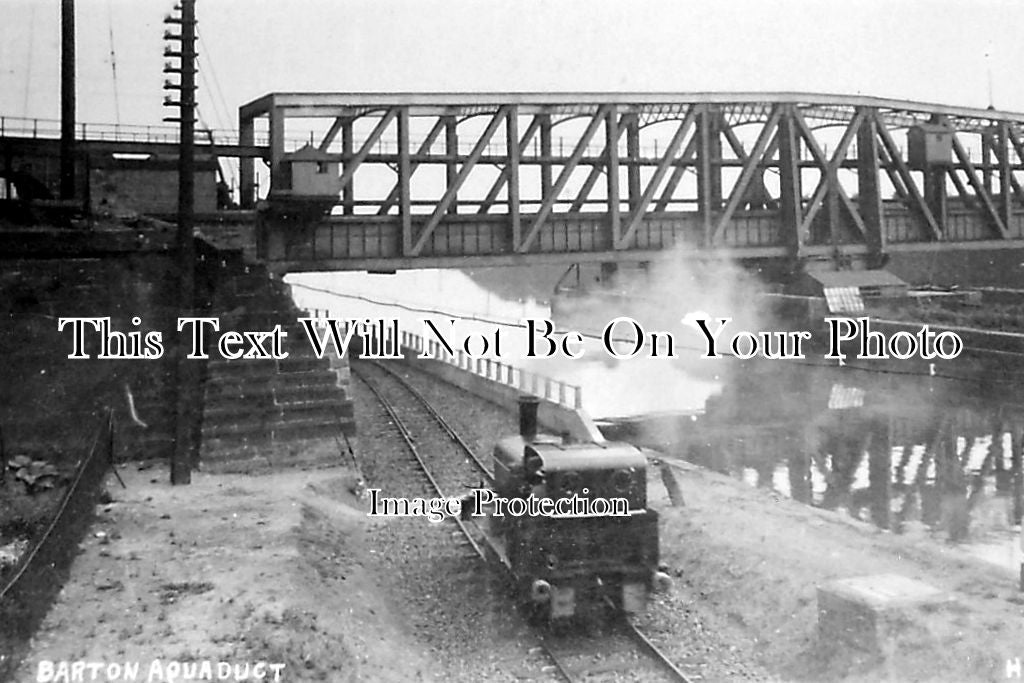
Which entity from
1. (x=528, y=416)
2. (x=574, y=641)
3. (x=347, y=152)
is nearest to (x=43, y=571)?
(x=574, y=641)

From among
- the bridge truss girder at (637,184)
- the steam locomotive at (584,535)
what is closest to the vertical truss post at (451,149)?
the bridge truss girder at (637,184)

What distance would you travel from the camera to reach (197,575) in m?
10.2

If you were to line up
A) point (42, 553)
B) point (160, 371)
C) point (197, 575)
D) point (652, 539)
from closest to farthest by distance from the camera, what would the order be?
point (42, 553)
point (652, 539)
point (197, 575)
point (160, 371)

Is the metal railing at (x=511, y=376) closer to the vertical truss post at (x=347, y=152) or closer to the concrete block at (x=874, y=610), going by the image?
the vertical truss post at (x=347, y=152)

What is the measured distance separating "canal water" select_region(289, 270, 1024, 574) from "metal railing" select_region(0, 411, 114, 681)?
5.03 meters

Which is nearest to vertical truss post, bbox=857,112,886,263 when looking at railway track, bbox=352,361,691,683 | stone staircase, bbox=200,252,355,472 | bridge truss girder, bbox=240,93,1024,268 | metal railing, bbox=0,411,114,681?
bridge truss girder, bbox=240,93,1024,268

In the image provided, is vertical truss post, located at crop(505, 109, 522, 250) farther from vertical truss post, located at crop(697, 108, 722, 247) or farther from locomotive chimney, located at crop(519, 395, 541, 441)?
locomotive chimney, located at crop(519, 395, 541, 441)

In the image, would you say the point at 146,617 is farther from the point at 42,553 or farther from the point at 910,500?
the point at 910,500

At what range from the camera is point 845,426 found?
920 inches

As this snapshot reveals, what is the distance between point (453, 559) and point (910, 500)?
911 cm

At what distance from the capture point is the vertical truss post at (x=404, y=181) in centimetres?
2214

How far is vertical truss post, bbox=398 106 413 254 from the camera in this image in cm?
2214

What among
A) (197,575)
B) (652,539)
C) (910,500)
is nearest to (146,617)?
(197,575)

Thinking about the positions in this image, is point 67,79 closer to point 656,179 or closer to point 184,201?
point 184,201
